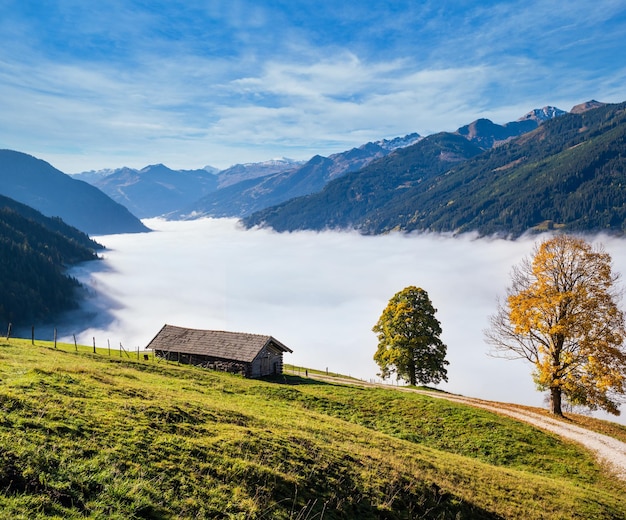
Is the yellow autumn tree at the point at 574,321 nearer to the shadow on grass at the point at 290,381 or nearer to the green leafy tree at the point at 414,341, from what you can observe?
the green leafy tree at the point at 414,341

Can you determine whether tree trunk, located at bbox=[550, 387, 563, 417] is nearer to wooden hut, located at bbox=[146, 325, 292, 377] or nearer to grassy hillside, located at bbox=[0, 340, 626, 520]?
grassy hillside, located at bbox=[0, 340, 626, 520]

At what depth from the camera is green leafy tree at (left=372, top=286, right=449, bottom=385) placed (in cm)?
5919

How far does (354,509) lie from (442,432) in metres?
22.9

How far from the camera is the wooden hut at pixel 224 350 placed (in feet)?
186

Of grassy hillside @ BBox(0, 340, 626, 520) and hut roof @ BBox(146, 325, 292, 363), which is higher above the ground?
hut roof @ BBox(146, 325, 292, 363)

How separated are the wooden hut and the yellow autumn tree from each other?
34057mm

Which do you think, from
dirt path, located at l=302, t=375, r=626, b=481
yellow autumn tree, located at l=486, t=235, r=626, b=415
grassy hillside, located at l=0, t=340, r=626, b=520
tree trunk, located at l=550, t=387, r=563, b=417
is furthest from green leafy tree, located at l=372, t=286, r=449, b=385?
grassy hillside, located at l=0, t=340, r=626, b=520

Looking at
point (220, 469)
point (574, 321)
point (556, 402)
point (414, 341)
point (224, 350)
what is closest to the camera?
point (220, 469)

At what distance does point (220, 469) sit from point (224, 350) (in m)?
46.3

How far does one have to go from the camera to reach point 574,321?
36.6m

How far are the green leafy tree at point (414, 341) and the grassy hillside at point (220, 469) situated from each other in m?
30.1

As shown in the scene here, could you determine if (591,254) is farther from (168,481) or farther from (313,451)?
(168,481)

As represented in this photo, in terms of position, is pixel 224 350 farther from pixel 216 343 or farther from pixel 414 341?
pixel 414 341

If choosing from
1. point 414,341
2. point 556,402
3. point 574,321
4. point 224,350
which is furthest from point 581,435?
point 224,350
